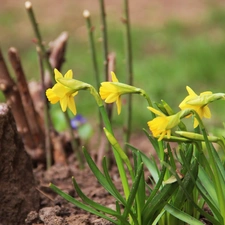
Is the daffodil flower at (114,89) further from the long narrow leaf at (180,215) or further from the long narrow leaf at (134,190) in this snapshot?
the long narrow leaf at (180,215)

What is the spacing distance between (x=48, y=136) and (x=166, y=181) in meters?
1.27

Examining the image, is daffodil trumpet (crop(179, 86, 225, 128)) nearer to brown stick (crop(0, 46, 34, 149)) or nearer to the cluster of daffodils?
the cluster of daffodils

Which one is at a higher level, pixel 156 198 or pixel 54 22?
pixel 156 198

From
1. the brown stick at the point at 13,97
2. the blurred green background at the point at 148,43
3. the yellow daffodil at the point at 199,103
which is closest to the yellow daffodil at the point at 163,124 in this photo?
the yellow daffodil at the point at 199,103

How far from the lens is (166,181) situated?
73.0 inches

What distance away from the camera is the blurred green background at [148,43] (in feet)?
17.0

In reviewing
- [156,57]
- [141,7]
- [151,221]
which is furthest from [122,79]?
[151,221]

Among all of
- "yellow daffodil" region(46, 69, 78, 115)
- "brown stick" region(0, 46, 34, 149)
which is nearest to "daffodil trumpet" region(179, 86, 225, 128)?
"yellow daffodil" region(46, 69, 78, 115)

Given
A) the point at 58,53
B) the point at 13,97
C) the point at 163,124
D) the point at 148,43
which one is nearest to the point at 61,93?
the point at 163,124

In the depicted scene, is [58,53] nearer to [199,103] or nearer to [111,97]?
[111,97]

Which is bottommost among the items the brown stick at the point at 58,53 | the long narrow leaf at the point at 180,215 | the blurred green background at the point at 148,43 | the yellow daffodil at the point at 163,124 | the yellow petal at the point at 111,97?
the blurred green background at the point at 148,43

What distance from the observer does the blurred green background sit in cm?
518

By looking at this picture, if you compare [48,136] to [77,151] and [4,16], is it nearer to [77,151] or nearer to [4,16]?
[77,151]

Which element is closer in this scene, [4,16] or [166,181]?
[166,181]
